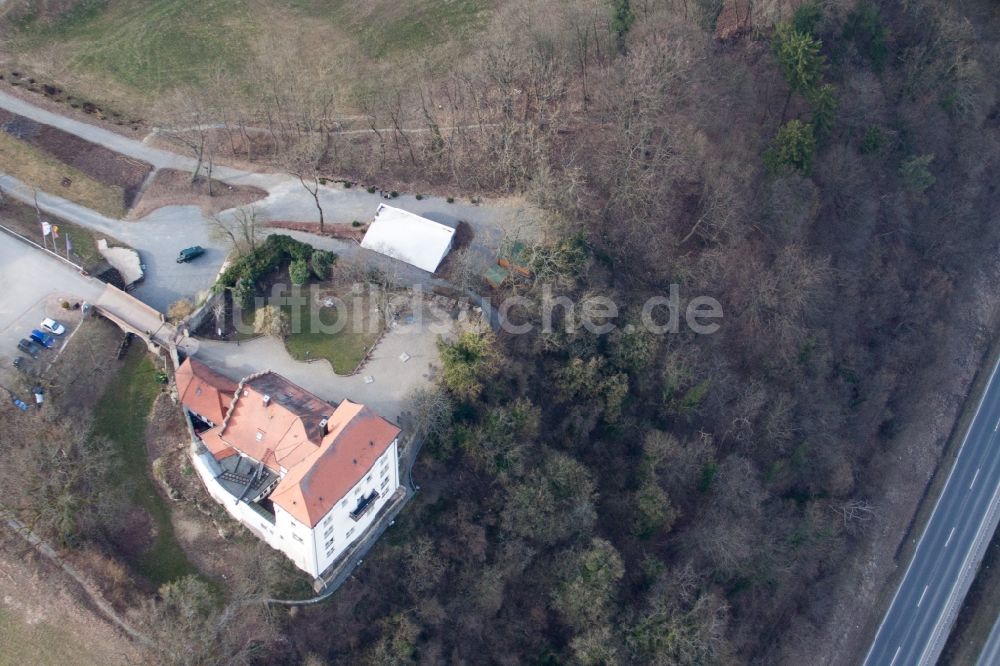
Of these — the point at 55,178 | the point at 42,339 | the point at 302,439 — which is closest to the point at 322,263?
the point at 302,439

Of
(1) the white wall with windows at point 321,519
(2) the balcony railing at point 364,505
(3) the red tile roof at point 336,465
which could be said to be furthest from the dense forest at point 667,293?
(3) the red tile roof at point 336,465

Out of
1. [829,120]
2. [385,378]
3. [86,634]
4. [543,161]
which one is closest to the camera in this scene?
[86,634]

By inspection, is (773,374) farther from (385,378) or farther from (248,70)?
(248,70)

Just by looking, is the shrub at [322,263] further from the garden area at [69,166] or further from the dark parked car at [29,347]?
the dark parked car at [29,347]

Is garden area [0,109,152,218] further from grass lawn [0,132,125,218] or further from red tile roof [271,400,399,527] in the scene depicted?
red tile roof [271,400,399,527]

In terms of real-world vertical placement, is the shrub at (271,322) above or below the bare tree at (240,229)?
below

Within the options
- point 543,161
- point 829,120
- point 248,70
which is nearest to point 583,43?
point 543,161
